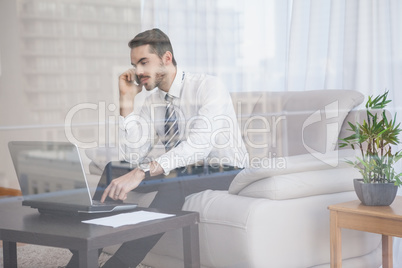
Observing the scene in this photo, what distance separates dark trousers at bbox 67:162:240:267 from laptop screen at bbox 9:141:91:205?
0.16 metres

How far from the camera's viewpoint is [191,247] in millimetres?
1670

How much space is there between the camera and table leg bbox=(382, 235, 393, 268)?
1999mm

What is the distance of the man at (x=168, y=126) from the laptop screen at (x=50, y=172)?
7.9 inches

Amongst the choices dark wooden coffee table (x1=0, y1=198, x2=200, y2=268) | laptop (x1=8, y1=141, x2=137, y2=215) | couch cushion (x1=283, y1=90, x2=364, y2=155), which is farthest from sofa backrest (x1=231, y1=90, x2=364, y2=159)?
laptop (x1=8, y1=141, x2=137, y2=215)

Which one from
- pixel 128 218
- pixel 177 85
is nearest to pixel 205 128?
pixel 177 85

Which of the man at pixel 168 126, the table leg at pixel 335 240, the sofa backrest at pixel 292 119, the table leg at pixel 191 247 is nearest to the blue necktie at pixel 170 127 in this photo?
the man at pixel 168 126

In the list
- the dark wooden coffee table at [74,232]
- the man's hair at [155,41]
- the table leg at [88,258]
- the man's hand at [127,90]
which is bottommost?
the table leg at [88,258]

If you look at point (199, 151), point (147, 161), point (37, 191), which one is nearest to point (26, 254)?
point (37, 191)

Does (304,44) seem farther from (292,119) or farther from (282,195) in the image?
(282,195)

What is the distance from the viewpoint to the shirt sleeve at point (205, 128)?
1.85 metres

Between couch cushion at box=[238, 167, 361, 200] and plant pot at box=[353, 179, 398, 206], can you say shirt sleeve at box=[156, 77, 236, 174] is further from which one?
plant pot at box=[353, 179, 398, 206]

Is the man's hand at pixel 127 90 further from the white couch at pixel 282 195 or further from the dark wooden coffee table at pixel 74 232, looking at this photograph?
the dark wooden coffee table at pixel 74 232

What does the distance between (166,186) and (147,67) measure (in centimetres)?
38

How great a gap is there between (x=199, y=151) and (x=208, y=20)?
0.44 m
